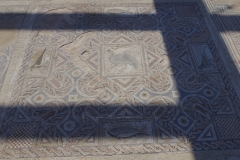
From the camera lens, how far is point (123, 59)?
3.32 m

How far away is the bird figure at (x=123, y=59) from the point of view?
327 cm

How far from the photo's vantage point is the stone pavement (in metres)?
2.54

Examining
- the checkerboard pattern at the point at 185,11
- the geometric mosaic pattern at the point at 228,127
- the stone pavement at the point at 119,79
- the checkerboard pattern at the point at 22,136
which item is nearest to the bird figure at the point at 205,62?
the stone pavement at the point at 119,79

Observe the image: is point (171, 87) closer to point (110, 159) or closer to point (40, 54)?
point (110, 159)

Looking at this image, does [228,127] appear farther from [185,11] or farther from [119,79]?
[185,11]

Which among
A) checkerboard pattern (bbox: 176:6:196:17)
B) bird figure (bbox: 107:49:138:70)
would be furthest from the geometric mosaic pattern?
checkerboard pattern (bbox: 176:6:196:17)

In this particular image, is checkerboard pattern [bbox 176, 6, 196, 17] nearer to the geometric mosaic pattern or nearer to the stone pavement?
the stone pavement

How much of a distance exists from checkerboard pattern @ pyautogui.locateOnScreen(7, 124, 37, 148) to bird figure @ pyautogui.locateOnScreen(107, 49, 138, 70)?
126cm

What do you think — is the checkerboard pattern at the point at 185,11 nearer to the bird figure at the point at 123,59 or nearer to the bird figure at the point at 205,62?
the bird figure at the point at 205,62

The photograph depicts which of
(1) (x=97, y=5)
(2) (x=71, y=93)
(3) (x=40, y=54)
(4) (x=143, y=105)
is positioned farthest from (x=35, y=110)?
(1) (x=97, y=5)

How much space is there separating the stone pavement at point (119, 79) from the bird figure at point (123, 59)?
0.01m

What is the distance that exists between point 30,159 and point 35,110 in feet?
1.86

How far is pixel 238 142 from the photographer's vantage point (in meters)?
2.53

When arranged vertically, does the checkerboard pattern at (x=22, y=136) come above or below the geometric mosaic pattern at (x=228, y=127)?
below
